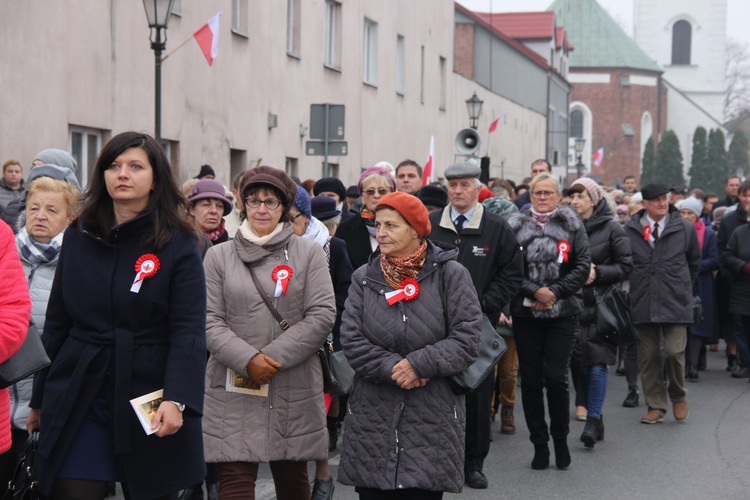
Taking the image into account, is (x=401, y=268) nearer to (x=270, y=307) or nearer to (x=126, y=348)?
(x=270, y=307)

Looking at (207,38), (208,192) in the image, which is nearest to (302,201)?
(208,192)

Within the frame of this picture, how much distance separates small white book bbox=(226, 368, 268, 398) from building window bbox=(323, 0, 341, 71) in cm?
2003

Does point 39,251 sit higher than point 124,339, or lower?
higher

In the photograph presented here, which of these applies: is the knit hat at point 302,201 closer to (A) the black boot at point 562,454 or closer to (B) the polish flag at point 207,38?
(A) the black boot at point 562,454

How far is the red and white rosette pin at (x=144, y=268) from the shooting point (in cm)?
456

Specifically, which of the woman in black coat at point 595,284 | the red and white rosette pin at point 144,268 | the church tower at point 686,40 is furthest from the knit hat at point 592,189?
the church tower at point 686,40

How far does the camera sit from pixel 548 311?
28.2 ft

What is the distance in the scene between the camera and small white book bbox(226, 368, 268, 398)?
6062mm

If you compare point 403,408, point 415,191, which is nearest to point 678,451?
point 415,191

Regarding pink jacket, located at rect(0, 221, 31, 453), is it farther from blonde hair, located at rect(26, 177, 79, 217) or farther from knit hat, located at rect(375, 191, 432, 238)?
knit hat, located at rect(375, 191, 432, 238)

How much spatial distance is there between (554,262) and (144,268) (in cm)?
470

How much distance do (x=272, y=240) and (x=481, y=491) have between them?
278 cm

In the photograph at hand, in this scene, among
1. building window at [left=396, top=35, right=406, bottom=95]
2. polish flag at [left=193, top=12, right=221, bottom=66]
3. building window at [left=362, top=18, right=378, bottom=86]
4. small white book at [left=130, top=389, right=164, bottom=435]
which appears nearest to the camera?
small white book at [left=130, top=389, right=164, bottom=435]

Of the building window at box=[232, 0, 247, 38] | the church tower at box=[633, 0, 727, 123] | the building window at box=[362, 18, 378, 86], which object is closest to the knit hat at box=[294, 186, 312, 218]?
the building window at box=[232, 0, 247, 38]
